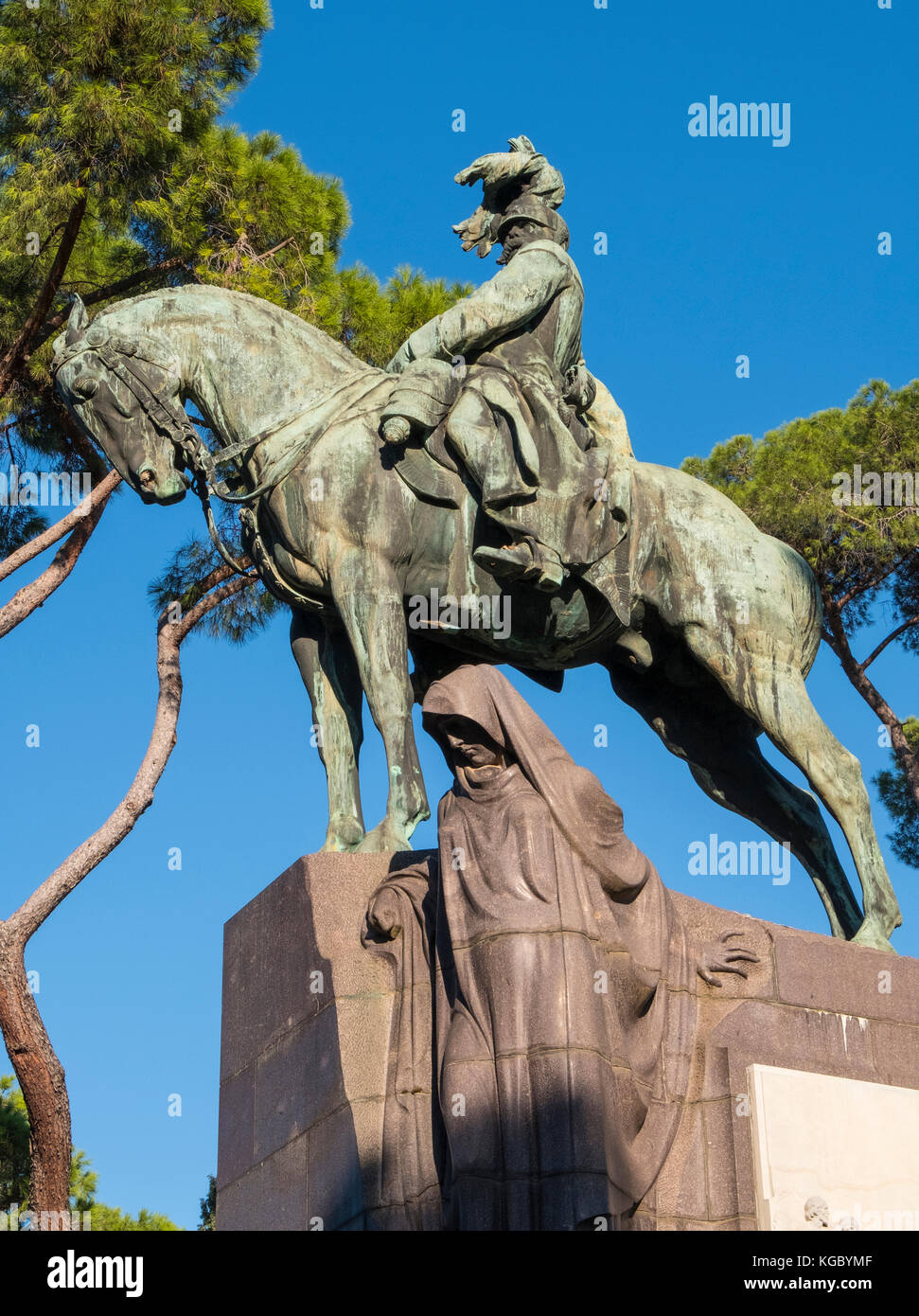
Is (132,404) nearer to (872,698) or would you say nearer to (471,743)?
(471,743)

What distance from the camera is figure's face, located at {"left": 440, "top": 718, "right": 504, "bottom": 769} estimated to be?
23.5 ft

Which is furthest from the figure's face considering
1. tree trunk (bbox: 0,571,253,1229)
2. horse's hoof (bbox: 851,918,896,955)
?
tree trunk (bbox: 0,571,253,1229)

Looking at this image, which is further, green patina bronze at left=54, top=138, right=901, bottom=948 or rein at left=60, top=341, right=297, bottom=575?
rein at left=60, top=341, right=297, bottom=575

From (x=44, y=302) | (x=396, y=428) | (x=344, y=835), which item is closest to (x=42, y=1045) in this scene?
(x=44, y=302)

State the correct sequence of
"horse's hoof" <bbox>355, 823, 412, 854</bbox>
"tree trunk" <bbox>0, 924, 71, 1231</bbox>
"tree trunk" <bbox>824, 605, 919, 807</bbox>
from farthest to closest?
1. "tree trunk" <bbox>824, 605, 919, 807</bbox>
2. "tree trunk" <bbox>0, 924, 71, 1231</bbox>
3. "horse's hoof" <bbox>355, 823, 412, 854</bbox>

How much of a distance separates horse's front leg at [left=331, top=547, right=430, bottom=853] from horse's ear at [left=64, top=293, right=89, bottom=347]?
1764 millimetres

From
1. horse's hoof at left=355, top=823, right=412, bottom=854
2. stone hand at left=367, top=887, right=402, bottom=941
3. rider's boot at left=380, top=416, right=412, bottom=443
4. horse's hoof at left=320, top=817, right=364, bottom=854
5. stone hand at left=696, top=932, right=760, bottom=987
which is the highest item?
rider's boot at left=380, top=416, right=412, bottom=443

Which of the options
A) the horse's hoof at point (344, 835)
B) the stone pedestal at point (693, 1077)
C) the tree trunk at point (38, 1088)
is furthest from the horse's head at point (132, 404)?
the tree trunk at point (38, 1088)

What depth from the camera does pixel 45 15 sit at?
1514 centimetres

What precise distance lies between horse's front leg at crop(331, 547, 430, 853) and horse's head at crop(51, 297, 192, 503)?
3.46ft

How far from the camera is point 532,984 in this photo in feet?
22.0

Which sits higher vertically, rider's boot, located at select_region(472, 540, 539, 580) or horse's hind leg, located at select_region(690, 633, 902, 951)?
rider's boot, located at select_region(472, 540, 539, 580)

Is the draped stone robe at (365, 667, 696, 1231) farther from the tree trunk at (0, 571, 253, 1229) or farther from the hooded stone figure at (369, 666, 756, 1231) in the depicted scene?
the tree trunk at (0, 571, 253, 1229)

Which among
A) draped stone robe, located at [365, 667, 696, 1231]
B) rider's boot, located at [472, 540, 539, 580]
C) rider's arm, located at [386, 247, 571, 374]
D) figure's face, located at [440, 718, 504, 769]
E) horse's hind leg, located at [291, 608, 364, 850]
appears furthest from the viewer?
rider's arm, located at [386, 247, 571, 374]
